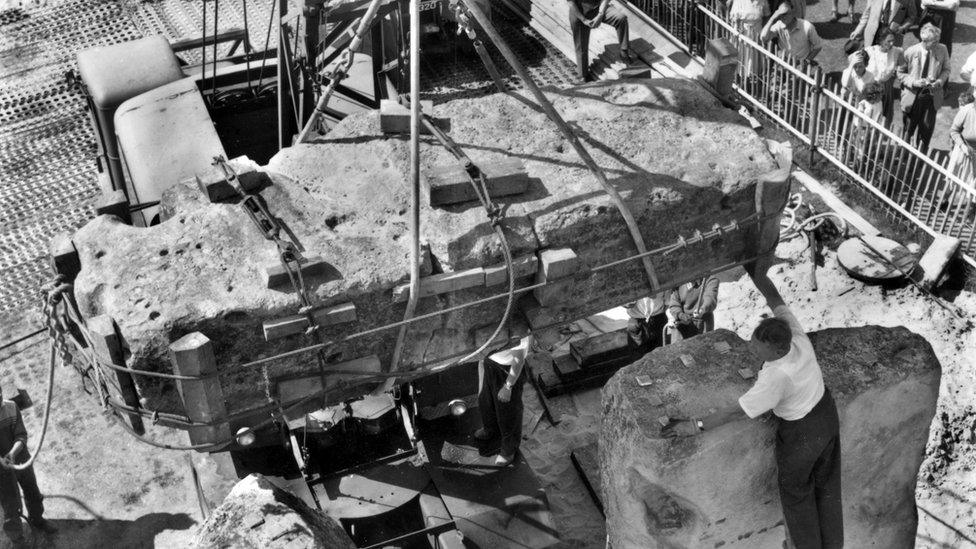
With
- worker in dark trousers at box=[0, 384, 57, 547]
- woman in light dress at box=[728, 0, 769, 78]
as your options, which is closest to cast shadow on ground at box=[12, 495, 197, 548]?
worker in dark trousers at box=[0, 384, 57, 547]

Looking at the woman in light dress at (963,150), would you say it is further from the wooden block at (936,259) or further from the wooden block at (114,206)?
the wooden block at (114,206)

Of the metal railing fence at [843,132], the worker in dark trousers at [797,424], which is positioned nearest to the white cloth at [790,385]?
the worker in dark trousers at [797,424]

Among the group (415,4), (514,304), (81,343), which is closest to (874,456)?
(514,304)

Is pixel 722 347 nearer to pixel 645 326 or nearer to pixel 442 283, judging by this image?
pixel 442 283

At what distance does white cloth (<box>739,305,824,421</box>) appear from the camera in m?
6.88

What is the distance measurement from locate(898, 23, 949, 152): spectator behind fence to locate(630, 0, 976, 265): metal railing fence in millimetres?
308

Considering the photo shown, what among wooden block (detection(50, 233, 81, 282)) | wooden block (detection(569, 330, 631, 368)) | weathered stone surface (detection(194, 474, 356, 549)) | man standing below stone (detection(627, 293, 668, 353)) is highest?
wooden block (detection(50, 233, 81, 282))

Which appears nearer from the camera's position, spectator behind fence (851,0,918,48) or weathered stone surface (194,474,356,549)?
weathered stone surface (194,474,356,549)

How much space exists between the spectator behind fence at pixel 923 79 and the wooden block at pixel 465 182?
6.48 metres

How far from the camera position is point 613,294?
7480mm

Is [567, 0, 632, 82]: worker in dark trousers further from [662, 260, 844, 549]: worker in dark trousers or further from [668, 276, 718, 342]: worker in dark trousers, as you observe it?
[662, 260, 844, 549]: worker in dark trousers

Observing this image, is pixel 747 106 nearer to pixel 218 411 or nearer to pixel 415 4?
pixel 415 4

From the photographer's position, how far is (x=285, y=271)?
6559 millimetres

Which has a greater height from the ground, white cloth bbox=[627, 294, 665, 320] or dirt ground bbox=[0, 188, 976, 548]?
white cloth bbox=[627, 294, 665, 320]
